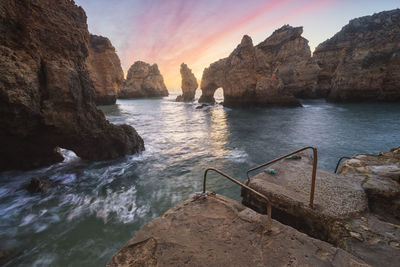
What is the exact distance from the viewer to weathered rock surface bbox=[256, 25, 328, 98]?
122ft

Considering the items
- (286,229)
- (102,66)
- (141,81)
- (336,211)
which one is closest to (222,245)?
(286,229)

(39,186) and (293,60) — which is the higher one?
(293,60)

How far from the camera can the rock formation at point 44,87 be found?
13.6 feet

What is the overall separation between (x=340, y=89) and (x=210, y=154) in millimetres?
31708

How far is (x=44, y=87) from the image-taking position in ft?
16.4

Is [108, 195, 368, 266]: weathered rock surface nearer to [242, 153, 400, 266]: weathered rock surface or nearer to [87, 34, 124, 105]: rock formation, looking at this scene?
[242, 153, 400, 266]: weathered rock surface

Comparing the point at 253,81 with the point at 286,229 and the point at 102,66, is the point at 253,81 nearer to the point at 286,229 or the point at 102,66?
the point at 286,229

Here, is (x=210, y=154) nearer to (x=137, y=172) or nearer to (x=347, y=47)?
(x=137, y=172)

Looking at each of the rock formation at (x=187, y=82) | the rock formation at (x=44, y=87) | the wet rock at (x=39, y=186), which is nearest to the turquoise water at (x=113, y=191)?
the wet rock at (x=39, y=186)

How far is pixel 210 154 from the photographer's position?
867 cm

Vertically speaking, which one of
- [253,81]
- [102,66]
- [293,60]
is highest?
[293,60]

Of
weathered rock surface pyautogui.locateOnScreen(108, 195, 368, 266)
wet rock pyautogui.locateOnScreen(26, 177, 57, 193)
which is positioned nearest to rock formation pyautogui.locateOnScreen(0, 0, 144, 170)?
wet rock pyautogui.locateOnScreen(26, 177, 57, 193)

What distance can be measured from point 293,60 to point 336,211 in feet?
157

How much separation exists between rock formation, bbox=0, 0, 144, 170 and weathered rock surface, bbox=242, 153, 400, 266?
631 cm
